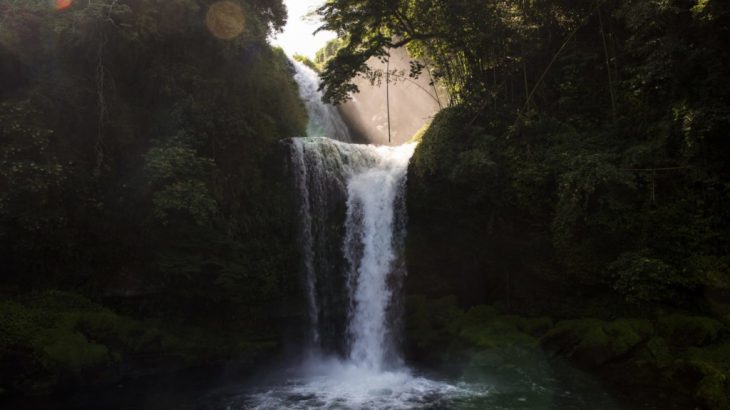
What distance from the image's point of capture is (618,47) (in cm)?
1330

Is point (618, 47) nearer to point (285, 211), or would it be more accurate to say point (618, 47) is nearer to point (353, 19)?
point (353, 19)

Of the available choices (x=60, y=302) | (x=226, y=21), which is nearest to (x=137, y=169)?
(x=60, y=302)

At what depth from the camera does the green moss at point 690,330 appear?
33.0 ft

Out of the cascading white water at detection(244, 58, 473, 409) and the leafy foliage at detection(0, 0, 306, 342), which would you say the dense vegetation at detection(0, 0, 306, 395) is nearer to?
the leafy foliage at detection(0, 0, 306, 342)

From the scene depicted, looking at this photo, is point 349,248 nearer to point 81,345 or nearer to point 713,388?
point 81,345

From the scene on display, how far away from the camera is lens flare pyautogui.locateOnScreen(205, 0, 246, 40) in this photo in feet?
49.3

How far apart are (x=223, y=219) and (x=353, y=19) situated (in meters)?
7.86

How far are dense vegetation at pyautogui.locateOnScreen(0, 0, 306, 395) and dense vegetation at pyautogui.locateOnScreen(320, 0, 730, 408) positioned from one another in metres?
4.26

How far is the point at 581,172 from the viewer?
11250 millimetres

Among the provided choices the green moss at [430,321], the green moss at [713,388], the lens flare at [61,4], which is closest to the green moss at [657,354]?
the green moss at [713,388]

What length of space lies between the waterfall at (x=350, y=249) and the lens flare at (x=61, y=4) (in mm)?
7245

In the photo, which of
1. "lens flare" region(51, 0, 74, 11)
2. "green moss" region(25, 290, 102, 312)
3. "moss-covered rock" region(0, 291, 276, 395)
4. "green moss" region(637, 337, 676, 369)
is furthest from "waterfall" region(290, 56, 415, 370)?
"lens flare" region(51, 0, 74, 11)

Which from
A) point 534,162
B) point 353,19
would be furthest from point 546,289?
point 353,19

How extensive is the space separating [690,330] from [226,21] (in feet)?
50.3
